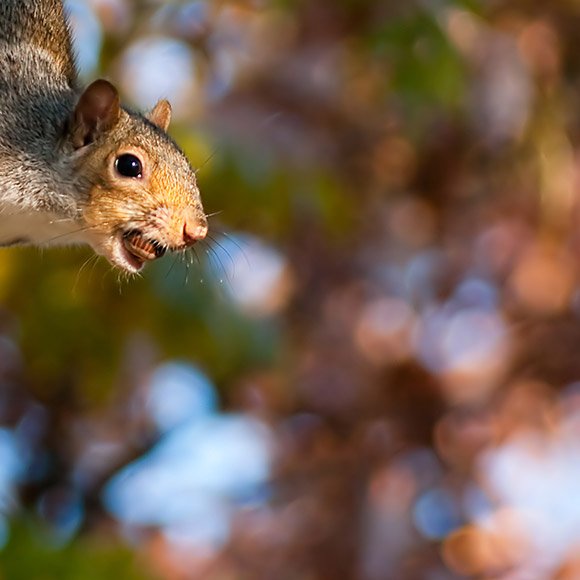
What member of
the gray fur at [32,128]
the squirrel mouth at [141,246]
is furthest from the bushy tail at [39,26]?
the squirrel mouth at [141,246]

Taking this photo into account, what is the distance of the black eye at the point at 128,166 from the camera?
2.27 metres

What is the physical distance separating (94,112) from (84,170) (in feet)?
0.31

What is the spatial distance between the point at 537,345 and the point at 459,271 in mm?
348

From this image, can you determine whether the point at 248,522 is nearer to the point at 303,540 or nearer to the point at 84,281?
the point at 303,540

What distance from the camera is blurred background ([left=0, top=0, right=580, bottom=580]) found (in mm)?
3492

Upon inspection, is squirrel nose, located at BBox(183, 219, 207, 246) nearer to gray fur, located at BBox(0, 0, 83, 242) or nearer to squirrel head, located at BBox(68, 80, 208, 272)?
squirrel head, located at BBox(68, 80, 208, 272)

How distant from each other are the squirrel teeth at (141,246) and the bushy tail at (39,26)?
0.37m

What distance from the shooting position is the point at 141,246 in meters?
2.22

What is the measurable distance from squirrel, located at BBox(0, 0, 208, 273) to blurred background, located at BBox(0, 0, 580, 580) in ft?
3.50

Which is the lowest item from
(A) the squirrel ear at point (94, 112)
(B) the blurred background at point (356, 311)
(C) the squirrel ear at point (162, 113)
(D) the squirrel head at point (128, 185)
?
(D) the squirrel head at point (128, 185)

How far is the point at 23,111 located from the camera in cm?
229

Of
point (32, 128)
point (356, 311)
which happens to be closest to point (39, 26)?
point (32, 128)

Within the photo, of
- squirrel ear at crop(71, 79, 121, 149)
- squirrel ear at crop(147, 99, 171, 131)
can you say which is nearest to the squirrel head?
squirrel ear at crop(71, 79, 121, 149)

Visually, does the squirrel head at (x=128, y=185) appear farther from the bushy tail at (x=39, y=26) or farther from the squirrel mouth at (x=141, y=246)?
the bushy tail at (x=39, y=26)
